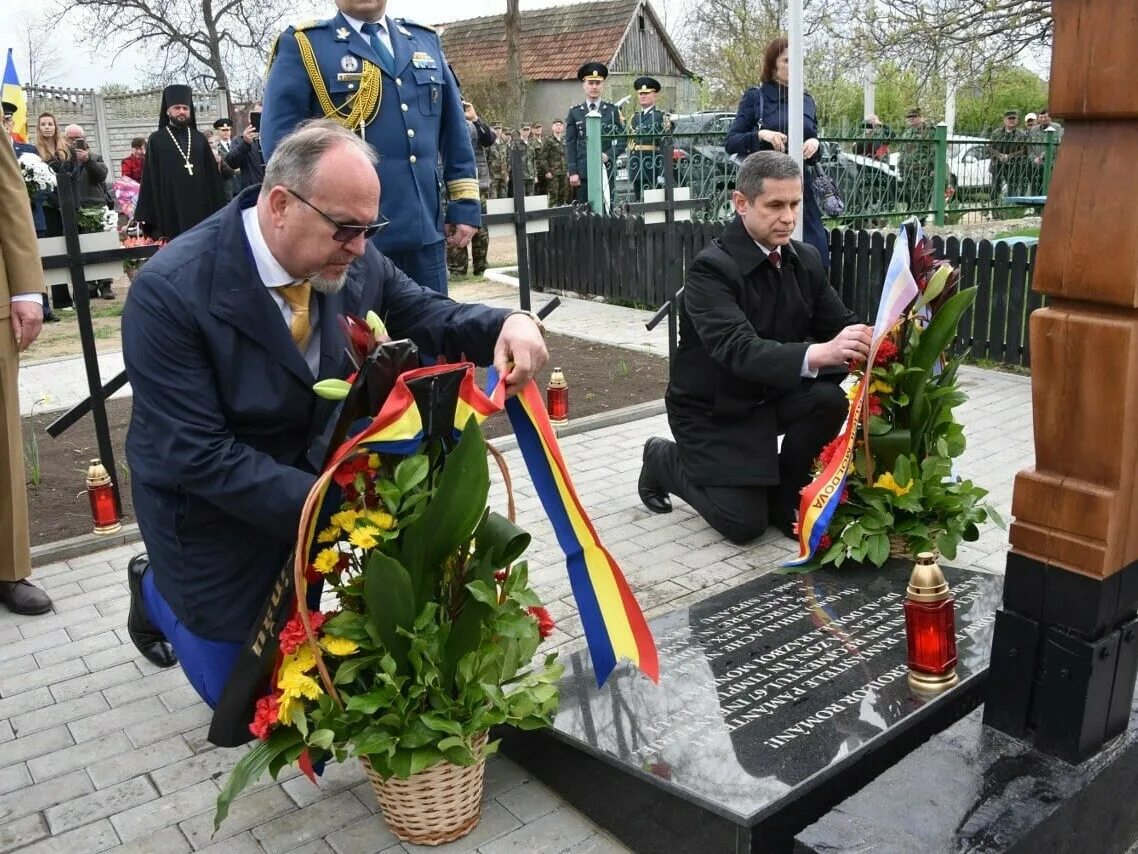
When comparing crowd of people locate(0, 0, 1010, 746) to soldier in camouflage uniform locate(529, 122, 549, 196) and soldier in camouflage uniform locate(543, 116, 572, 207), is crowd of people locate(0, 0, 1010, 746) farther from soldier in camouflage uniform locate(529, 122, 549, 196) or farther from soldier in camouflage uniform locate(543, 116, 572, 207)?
soldier in camouflage uniform locate(529, 122, 549, 196)

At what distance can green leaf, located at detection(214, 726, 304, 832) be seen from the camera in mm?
2381

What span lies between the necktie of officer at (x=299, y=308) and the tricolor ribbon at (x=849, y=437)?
188 cm

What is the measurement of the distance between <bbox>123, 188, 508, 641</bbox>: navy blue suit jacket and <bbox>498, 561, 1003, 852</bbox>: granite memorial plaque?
2.78 feet

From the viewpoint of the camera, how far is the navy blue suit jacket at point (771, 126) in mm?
7816

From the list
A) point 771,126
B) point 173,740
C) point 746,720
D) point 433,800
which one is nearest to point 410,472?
point 433,800

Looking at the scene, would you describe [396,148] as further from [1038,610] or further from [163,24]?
[163,24]

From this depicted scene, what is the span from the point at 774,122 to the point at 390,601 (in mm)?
6331

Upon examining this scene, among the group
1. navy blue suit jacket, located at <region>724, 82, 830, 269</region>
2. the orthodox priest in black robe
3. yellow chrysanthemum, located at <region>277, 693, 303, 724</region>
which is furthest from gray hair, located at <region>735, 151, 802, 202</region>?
the orthodox priest in black robe

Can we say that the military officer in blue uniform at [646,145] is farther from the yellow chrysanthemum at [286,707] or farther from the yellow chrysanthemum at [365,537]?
the yellow chrysanthemum at [286,707]

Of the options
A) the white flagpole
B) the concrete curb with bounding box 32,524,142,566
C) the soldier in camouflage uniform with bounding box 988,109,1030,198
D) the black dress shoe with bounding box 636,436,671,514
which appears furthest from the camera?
the soldier in camouflage uniform with bounding box 988,109,1030,198

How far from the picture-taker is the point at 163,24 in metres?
31.0

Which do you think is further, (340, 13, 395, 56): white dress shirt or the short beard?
(340, 13, 395, 56): white dress shirt

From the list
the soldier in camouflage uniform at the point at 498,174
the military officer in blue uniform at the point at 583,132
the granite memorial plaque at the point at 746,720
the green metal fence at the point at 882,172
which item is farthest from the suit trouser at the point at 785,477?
the soldier in camouflage uniform at the point at 498,174

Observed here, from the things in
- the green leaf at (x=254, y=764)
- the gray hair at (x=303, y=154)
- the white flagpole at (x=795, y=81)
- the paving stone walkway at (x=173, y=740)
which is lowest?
the paving stone walkway at (x=173, y=740)
